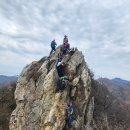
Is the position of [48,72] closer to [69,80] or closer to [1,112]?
[69,80]

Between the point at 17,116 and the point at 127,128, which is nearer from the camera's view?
the point at 17,116

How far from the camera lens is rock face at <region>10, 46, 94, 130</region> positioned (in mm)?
36812

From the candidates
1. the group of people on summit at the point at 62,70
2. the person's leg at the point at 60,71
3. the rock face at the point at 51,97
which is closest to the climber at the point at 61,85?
the group of people on summit at the point at 62,70

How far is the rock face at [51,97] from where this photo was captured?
3681 centimetres

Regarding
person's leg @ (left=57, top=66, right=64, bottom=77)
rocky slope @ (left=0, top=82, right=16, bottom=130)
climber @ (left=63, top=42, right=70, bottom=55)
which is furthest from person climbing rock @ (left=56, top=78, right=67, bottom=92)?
rocky slope @ (left=0, top=82, right=16, bottom=130)

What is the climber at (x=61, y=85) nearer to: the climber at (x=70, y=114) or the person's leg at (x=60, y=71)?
the person's leg at (x=60, y=71)

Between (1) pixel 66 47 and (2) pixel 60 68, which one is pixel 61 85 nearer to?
(2) pixel 60 68

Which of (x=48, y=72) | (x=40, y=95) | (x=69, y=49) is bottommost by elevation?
(x=40, y=95)

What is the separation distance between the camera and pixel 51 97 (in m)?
37.6

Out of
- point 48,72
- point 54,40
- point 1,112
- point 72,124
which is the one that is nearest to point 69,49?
point 54,40

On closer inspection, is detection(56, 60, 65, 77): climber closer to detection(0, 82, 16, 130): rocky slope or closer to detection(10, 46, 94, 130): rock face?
detection(10, 46, 94, 130): rock face

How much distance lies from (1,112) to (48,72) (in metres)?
12.1

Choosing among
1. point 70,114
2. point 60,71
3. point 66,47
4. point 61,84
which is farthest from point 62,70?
point 70,114

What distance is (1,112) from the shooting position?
1843 inches
